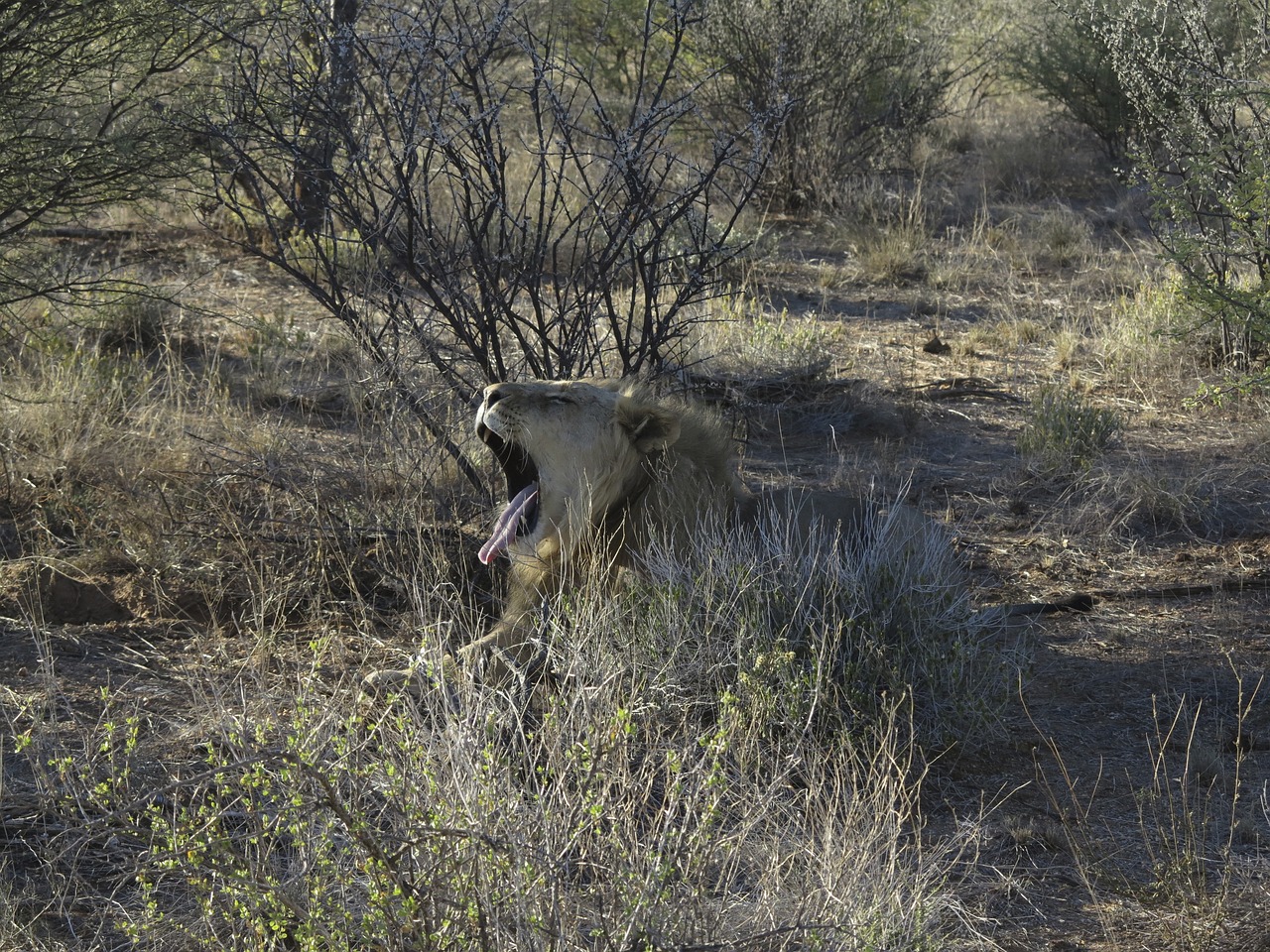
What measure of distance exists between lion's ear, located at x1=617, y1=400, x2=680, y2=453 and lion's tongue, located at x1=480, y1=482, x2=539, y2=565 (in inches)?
16.1

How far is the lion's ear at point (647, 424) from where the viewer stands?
4.67 m

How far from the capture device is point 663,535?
4625 mm

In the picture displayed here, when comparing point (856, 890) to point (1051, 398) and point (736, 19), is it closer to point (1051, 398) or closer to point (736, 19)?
point (1051, 398)

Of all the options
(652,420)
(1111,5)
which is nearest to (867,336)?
(652,420)

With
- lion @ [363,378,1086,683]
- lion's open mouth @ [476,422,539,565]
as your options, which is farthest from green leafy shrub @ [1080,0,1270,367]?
lion's open mouth @ [476,422,539,565]

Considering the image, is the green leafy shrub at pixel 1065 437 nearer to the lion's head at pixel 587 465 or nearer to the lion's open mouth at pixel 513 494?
the lion's head at pixel 587 465

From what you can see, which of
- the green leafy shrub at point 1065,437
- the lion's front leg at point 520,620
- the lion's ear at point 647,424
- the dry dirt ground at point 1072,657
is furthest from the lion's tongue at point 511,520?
the green leafy shrub at point 1065,437

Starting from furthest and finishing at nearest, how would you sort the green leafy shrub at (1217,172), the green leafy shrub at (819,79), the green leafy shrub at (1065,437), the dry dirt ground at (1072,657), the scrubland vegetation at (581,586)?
the green leafy shrub at (819,79) → the green leafy shrub at (1065,437) → the green leafy shrub at (1217,172) → the dry dirt ground at (1072,657) → the scrubland vegetation at (581,586)

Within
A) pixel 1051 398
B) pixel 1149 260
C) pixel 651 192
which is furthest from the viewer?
pixel 1149 260

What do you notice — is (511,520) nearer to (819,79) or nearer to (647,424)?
(647,424)

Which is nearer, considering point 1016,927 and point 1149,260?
point 1016,927

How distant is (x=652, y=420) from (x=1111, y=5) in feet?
46.6

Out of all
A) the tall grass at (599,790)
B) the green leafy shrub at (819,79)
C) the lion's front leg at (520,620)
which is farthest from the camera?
the green leafy shrub at (819,79)

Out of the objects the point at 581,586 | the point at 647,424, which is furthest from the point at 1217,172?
the point at 581,586
